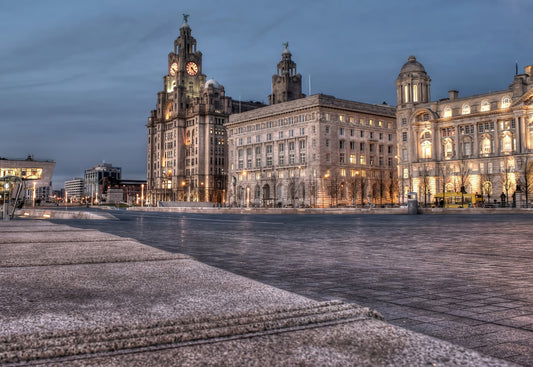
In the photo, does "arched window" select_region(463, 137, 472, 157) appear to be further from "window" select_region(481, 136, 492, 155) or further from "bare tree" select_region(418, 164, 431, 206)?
"bare tree" select_region(418, 164, 431, 206)

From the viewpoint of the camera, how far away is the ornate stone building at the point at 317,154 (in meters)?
92.8

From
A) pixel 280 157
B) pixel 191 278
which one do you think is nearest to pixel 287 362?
pixel 191 278

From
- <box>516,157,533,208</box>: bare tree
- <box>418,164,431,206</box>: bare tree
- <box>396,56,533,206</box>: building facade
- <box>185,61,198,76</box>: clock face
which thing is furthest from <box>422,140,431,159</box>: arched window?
<box>185,61,198,76</box>: clock face

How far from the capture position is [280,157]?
4001 inches

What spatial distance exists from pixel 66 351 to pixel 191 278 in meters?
2.36

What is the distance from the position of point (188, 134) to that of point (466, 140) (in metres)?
81.8

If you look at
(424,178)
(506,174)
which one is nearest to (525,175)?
(506,174)

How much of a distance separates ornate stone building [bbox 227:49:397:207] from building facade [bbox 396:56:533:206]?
10804mm

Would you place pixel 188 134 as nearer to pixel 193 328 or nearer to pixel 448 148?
pixel 448 148

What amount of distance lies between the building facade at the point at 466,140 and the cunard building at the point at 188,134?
58.6 m

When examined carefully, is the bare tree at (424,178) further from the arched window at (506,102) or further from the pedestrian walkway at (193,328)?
the pedestrian walkway at (193,328)

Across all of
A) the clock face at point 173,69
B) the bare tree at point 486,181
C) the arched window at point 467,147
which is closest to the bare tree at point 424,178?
the arched window at point 467,147

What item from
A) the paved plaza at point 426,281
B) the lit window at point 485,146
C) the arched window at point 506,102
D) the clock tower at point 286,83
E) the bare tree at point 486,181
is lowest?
the paved plaza at point 426,281

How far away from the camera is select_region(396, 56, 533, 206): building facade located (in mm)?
74000
